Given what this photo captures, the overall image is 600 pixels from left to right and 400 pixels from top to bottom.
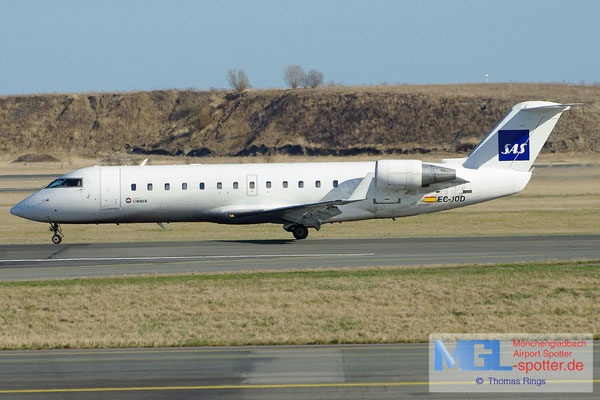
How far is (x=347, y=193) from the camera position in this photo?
32.0 m

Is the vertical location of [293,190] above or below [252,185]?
below

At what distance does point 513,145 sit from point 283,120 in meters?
78.6

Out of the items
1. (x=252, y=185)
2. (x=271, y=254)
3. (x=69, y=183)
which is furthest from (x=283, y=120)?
(x=271, y=254)

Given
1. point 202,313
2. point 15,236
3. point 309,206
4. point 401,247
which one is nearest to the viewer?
point 202,313

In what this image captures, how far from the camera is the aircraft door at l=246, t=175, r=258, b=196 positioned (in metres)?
32.3

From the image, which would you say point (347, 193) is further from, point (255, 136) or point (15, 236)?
point (255, 136)

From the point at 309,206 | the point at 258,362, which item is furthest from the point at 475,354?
the point at 309,206

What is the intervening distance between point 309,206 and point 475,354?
57.7 feet

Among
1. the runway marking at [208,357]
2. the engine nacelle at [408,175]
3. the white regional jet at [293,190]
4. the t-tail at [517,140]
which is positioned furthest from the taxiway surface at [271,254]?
the runway marking at [208,357]

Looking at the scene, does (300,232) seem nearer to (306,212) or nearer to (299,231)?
(299,231)

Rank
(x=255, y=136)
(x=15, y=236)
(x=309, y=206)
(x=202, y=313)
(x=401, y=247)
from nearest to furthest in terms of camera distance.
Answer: (x=202, y=313) < (x=401, y=247) < (x=309, y=206) < (x=15, y=236) < (x=255, y=136)

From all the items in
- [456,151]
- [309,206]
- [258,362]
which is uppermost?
[456,151]

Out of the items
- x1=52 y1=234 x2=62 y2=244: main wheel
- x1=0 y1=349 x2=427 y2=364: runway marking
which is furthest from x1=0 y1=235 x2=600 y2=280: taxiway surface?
x1=0 y1=349 x2=427 y2=364: runway marking

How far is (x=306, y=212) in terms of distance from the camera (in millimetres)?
31984
